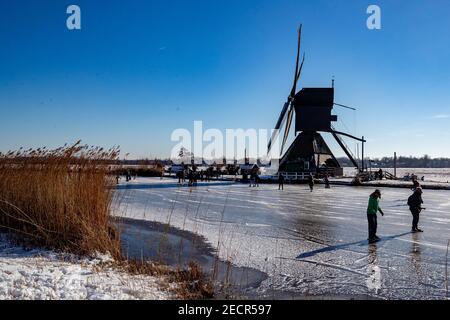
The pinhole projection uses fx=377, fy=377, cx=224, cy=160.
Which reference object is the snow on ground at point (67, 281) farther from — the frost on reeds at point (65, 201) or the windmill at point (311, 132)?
the windmill at point (311, 132)

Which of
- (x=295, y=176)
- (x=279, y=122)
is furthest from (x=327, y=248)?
(x=279, y=122)

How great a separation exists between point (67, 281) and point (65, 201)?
102 inches

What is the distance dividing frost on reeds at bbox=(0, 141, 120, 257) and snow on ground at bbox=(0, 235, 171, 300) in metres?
0.74

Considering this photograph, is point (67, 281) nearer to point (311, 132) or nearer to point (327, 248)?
point (327, 248)

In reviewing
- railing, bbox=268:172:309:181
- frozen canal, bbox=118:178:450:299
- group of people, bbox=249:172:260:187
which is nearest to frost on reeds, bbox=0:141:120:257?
frozen canal, bbox=118:178:450:299

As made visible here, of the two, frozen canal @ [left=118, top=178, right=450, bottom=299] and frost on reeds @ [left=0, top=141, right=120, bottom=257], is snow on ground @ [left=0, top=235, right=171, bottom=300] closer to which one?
frost on reeds @ [left=0, top=141, right=120, bottom=257]

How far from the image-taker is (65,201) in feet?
23.8

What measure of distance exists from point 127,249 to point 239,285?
3.18 m

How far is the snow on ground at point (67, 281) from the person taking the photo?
456cm

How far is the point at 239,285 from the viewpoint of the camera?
5805 mm

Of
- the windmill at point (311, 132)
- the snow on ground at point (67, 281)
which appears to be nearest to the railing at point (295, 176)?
the windmill at point (311, 132)
